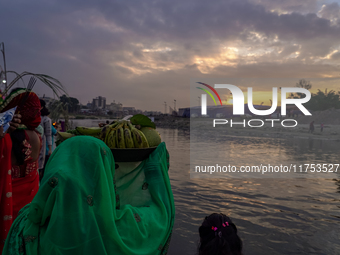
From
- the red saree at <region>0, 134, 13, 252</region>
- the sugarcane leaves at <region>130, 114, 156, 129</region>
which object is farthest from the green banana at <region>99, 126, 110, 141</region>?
the red saree at <region>0, 134, 13, 252</region>

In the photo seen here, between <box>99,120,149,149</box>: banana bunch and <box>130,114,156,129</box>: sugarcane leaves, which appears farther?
<box>130,114,156,129</box>: sugarcane leaves

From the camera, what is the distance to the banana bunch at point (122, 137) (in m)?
1.69

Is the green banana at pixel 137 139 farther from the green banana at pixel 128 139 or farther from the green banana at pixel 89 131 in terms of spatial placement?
the green banana at pixel 89 131

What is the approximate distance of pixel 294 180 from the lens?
30.8 ft

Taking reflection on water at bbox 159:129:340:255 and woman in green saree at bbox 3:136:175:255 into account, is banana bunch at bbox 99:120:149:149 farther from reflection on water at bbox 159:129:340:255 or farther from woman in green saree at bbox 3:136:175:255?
reflection on water at bbox 159:129:340:255

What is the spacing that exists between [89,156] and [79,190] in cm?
16

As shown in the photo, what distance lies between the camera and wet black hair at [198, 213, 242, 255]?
211cm

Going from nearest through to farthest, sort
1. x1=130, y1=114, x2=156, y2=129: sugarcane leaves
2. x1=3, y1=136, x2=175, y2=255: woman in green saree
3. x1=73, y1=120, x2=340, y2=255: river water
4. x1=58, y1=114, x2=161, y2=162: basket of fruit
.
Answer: x1=3, y1=136, x2=175, y2=255: woman in green saree < x1=58, y1=114, x2=161, y2=162: basket of fruit < x1=130, y1=114, x2=156, y2=129: sugarcane leaves < x1=73, y1=120, x2=340, y2=255: river water

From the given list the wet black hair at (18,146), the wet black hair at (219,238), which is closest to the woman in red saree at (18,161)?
the wet black hair at (18,146)

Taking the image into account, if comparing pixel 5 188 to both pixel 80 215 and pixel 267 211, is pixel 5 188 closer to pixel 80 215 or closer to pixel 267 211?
pixel 80 215

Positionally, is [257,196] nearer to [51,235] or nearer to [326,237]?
[326,237]

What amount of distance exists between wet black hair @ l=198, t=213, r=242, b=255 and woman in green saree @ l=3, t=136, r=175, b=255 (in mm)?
711

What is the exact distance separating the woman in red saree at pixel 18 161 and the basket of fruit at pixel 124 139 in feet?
4.23

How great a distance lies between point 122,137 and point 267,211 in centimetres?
550
